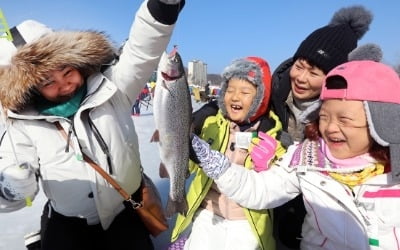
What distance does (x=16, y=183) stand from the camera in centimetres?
179

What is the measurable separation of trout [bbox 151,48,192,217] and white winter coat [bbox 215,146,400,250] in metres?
0.28

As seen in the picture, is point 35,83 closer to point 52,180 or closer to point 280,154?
point 52,180

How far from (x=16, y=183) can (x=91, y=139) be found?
53 cm

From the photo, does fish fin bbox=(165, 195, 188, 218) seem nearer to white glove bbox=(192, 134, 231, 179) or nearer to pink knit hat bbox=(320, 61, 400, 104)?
white glove bbox=(192, 134, 231, 179)

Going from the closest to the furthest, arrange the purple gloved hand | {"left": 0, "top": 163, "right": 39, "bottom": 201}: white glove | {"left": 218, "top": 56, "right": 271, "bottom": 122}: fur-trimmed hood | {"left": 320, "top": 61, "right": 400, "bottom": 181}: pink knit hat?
1. {"left": 320, "top": 61, "right": 400, "bottom": 181}: pink knit hat
2. {"left": 0, "top": 163, "right": 39, "bottom": 201}: white glove
3. the purple gloved hand
4. {"left": 218, "top": 56, "right": 271, "bottom": 122}: fur-trimmed hood

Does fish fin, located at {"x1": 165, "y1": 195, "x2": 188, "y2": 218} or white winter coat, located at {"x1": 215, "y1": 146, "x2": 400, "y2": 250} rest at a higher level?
white winter coat, located at {"x1": 215, "y1": 146, "x2": 400, "y2": 250}

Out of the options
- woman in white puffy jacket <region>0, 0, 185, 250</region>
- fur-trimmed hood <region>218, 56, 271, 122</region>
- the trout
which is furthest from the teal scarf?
fur-trimmed hood <region>218, 56, 271, 122</region>

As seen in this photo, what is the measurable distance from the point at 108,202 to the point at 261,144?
1.17m

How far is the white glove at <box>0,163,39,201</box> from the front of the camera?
5.86ft

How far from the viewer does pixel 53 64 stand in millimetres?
1962

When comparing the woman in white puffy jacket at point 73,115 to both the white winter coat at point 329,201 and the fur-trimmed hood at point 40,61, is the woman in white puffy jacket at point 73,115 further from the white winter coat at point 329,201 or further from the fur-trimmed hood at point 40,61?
the white winter coat at point 329,201

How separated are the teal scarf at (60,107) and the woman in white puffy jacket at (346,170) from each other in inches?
34.3

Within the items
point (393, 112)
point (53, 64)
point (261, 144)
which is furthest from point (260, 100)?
point (53, 64)

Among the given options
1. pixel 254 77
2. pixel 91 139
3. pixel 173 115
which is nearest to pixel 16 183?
pixel 91 139
